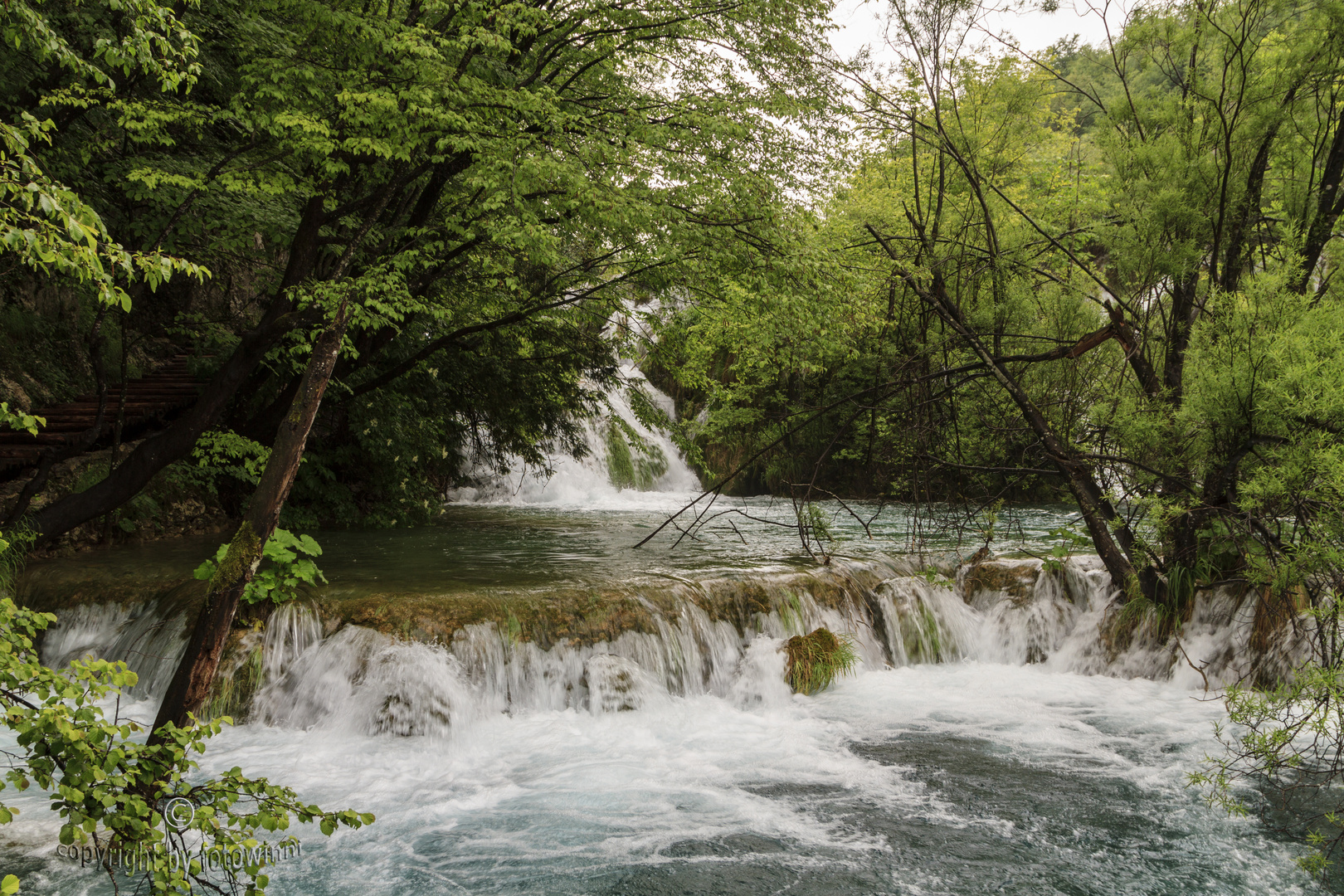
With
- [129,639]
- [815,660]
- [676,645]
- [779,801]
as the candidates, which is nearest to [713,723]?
[676,645]

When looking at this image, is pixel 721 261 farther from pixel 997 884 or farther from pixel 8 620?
pixel 8 620

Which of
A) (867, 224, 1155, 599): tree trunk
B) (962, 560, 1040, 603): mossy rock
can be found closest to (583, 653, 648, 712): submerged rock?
(867, 224, 1155, 599): tree trunk

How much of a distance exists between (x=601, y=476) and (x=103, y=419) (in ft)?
36.2

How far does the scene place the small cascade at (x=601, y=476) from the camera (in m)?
17.5

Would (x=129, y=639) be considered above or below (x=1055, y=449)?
below

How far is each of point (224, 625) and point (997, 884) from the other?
488cm

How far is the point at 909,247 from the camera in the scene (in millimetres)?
10453

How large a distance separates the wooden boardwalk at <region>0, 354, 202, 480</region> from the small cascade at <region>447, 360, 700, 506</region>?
20.8 ft

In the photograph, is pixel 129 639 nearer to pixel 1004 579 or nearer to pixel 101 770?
pixel 101 770

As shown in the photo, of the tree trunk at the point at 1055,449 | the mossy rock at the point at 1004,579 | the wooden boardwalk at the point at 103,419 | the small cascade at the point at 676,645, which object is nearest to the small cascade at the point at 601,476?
the wooden boardwalk at the point at 103,419

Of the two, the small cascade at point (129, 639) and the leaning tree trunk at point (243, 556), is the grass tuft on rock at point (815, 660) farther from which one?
the small cascade at point (129, 639)

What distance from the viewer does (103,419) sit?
9055 mm

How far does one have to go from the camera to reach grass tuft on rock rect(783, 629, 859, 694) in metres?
8.17

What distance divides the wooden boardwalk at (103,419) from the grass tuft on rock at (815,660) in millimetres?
7886
